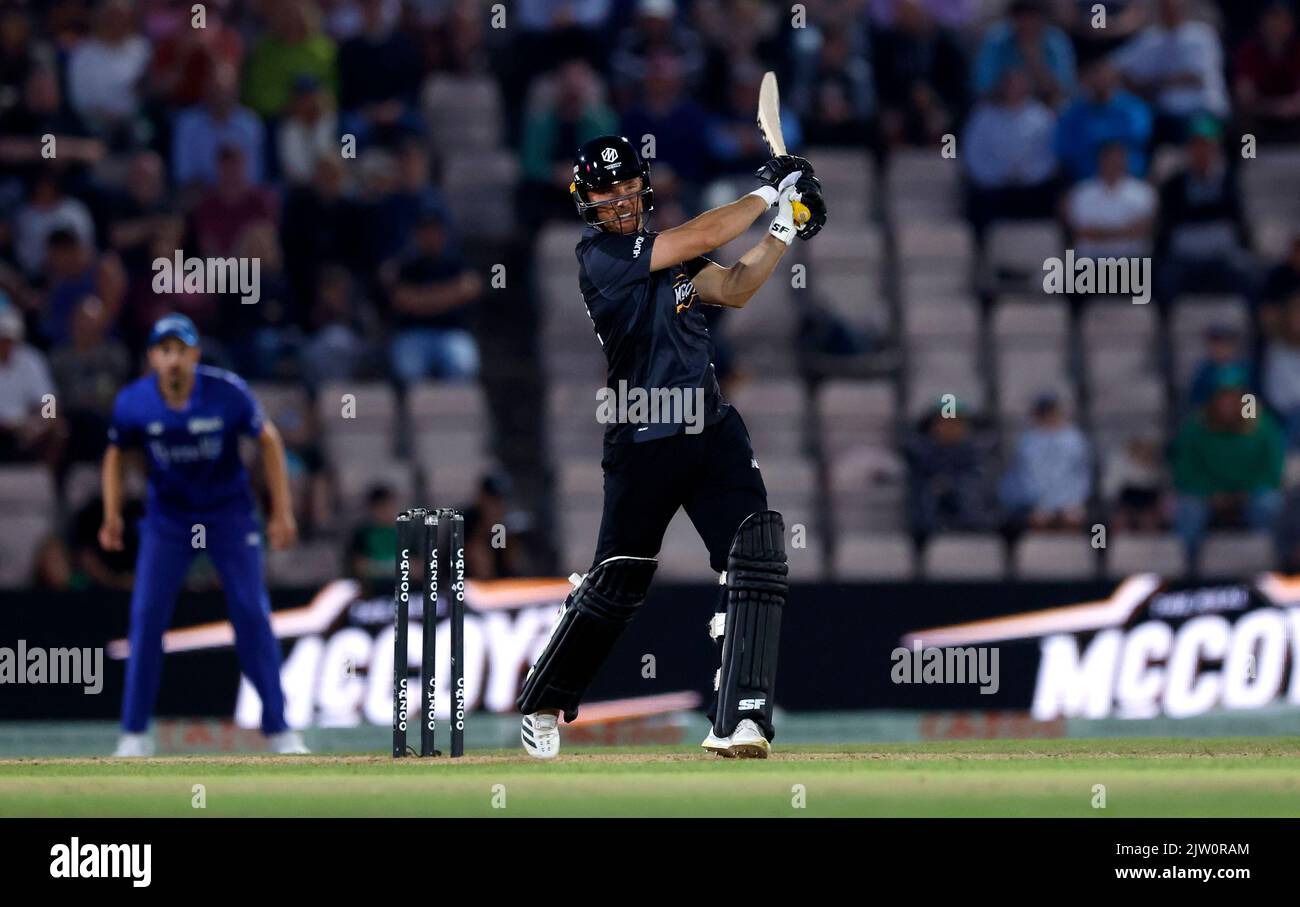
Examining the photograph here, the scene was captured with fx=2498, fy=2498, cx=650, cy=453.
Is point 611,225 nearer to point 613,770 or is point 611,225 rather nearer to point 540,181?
point 613,770

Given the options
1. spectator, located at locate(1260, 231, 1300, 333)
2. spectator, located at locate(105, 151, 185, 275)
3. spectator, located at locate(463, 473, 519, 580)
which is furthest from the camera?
spectator, located at locate(1260, 231, 1300, 333)

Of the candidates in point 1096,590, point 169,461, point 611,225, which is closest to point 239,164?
point 169,461

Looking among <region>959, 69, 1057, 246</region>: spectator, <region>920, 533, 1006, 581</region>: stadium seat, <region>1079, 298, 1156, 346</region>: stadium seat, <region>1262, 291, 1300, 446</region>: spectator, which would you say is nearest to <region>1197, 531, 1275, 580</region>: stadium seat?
<region>1262, 291, 1300, 446</region>: spectator

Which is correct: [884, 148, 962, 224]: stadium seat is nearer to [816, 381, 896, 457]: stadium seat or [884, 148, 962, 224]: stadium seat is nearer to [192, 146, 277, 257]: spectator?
[816, 381, 896, 457]: stadium seat

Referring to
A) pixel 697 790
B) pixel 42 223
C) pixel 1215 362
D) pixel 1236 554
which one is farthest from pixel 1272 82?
pixel 697 790

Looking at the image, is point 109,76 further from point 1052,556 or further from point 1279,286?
point 1279,286

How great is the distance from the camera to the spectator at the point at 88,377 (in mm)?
16703

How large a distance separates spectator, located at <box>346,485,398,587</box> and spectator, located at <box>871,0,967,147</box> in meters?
5.54

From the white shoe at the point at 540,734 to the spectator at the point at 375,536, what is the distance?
17.9ft

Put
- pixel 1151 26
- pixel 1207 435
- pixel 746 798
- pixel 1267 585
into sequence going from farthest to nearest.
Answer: pixel 1151 26
pixel 1207 435
pixel 1267 585
pixel 746 798

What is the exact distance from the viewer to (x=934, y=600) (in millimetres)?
15352

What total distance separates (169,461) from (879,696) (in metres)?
4.97

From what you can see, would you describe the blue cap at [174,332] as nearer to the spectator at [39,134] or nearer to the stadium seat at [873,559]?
the stadium seat at [873,559]

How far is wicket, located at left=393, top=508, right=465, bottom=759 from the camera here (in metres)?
10.6
